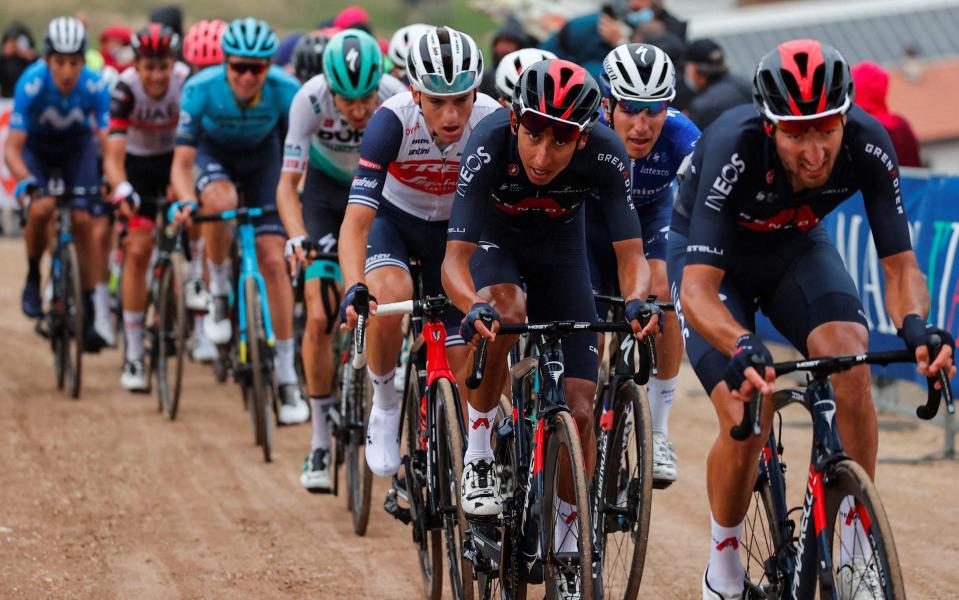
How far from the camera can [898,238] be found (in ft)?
16.1

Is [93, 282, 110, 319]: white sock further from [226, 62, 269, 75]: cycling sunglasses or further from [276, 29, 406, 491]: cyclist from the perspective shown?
[276, 29, 406, 491]: cyclist

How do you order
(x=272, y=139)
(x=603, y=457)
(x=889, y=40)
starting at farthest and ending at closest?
(x=889, y=40), (x=272, y=139), (x=603, y=457)

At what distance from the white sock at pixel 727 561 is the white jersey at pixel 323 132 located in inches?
146

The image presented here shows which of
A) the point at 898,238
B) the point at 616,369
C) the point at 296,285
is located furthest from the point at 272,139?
the point at 898,238

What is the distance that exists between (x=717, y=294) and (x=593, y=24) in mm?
7801

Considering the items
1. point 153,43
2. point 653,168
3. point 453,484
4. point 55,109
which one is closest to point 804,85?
point 453,484

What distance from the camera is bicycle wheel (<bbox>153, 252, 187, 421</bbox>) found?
10508 mm

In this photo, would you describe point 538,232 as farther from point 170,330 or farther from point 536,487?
point 170,330

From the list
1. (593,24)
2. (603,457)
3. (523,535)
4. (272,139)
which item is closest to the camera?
(523,535)

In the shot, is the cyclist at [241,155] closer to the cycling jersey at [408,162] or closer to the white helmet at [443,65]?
the cycling jersey at [408,162]

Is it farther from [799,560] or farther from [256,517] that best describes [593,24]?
[799,560]

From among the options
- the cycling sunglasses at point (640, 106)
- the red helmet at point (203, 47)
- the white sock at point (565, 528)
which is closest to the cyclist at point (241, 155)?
the red helmet at point (203, 47)

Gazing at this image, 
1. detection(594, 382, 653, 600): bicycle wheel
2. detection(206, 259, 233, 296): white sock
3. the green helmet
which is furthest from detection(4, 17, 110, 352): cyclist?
detection(594, 382, 653, 600): bicycle wheel

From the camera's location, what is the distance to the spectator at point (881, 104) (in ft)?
34.7
